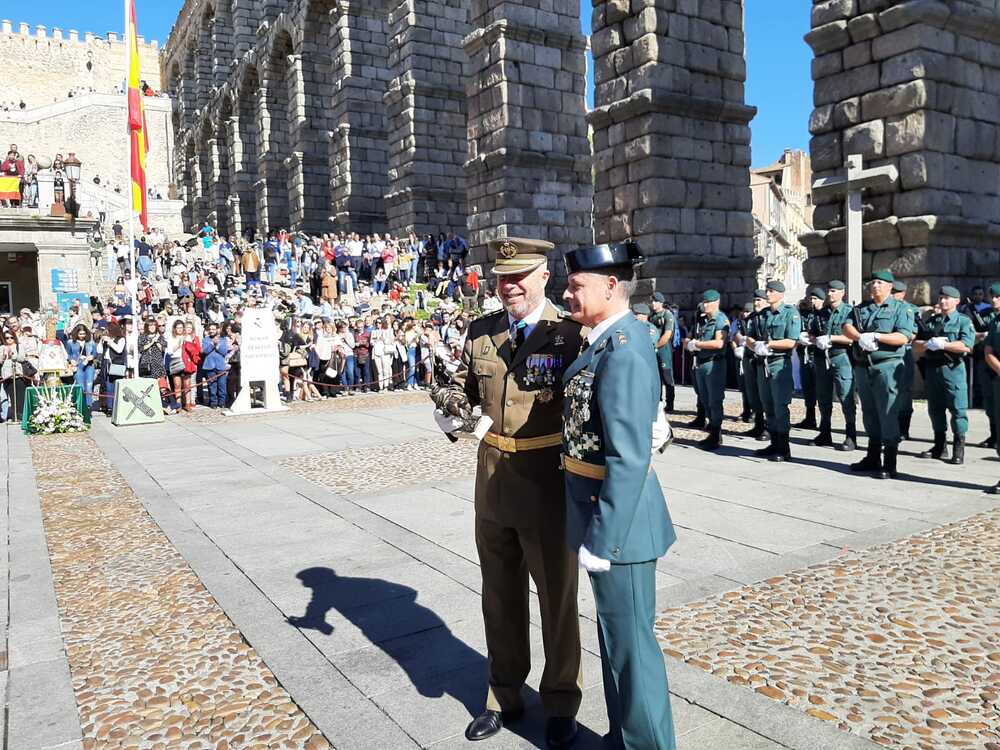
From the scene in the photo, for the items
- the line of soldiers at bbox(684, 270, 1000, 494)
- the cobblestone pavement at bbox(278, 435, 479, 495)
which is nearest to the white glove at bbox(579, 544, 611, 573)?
the cobblestone pavement at bbox(278, 435, 479, 495)

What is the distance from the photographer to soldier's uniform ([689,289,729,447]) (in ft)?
28.0

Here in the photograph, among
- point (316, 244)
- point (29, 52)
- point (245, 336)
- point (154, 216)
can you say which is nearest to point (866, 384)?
point (245, 336)

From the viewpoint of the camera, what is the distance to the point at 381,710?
9.91ft

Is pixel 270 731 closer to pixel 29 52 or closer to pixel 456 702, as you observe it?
pixel 456 702

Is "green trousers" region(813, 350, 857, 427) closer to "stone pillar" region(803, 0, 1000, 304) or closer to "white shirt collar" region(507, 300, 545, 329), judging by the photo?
"stone pillar" region(803, 0, 1000, 304)

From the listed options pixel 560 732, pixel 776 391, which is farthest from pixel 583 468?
pixel 776 391

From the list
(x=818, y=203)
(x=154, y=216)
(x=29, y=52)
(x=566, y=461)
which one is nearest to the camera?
(x=566, y=461)

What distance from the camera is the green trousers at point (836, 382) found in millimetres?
8359

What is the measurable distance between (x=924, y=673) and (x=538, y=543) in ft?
5.88

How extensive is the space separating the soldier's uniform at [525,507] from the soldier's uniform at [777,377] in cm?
552

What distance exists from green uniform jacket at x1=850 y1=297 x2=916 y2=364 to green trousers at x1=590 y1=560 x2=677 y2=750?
5.45 m

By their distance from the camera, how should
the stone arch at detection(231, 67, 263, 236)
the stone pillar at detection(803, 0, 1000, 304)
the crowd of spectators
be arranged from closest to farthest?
the stone pillar at detection(803, 0, 1000, 304) < the crowd of spectators < the stone arch at detection(231, 67, 263, 236)

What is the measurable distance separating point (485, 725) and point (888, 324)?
18.7 feet

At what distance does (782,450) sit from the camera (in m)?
7.76
